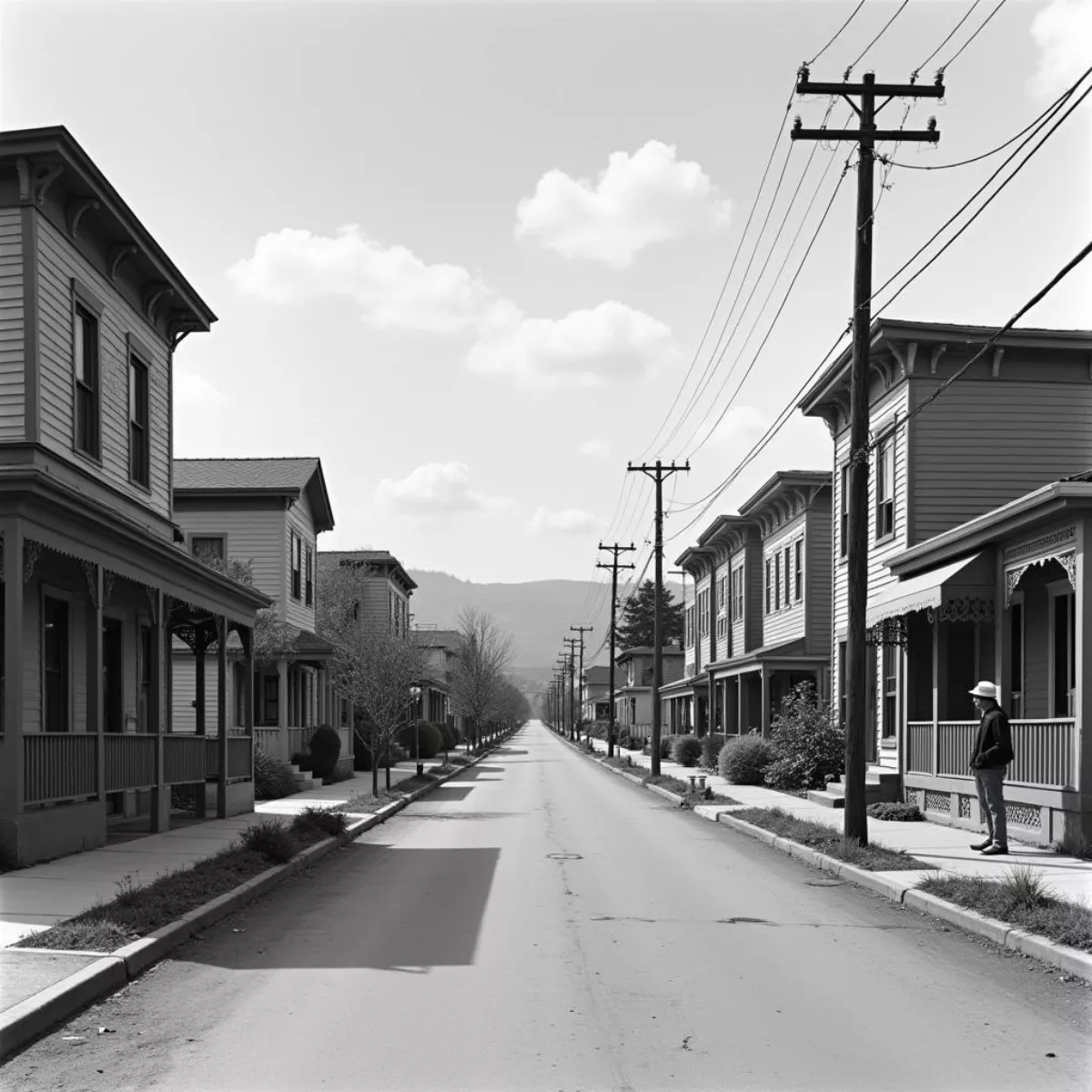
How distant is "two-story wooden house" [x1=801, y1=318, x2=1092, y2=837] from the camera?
16250 millimetres

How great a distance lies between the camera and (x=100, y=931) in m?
9.18

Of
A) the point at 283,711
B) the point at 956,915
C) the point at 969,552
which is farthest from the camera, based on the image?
the point at 283,711

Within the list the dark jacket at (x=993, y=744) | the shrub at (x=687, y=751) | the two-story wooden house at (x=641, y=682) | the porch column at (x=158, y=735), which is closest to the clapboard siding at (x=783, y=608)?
the shrub at (x=687, y=751)

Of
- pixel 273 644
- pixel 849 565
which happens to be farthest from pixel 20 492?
pixel 273 644

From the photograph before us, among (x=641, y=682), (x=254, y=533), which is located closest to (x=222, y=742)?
(x=254, y=533)

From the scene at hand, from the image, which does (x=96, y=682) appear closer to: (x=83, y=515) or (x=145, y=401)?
(x=83, y=515)

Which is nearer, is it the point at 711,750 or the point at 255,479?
the point at 255,479

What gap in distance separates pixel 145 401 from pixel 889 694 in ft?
47.3

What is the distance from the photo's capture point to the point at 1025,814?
16891 millimetres

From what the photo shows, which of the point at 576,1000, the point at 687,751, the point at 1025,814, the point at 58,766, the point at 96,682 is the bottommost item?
the point at 687,751

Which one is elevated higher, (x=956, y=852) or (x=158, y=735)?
(x=158, y=735)

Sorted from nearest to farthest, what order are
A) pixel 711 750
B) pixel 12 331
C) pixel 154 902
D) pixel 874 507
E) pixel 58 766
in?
pixel 154 902 → pixel 58 766 → pixel 12 331 → pixel 874 507 → pixel 711 750

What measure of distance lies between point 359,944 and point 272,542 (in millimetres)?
25975

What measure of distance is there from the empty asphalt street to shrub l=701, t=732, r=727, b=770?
26.2 metres
